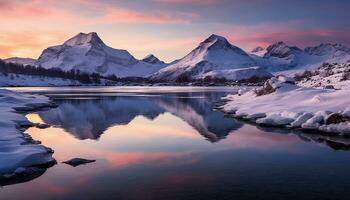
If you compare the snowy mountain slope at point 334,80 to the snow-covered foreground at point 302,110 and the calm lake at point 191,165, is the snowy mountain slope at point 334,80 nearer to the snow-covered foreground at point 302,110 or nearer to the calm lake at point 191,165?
Answer: the snow-covered foreground at point 302,110

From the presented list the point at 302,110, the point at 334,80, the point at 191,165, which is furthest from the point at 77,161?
the point at 334,80

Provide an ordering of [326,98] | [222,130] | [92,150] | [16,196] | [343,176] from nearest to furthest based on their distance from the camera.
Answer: [16,196]
[343,176]
[92,150]
[222,130]
[326,98]

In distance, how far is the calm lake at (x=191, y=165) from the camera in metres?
20.5

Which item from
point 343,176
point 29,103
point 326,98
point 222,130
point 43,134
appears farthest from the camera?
point 29,103

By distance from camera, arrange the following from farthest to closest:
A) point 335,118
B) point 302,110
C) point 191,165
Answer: point 302,110 → point 335,118 → point 191,165

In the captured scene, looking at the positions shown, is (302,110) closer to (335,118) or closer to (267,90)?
(335,118)

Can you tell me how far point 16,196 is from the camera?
20.2m

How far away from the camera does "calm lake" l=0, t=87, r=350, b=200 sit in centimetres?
2052

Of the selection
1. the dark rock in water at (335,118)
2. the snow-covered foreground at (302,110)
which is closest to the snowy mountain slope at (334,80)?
the snow-covered foreground at (302,110)

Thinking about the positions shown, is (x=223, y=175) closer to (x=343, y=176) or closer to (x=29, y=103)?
(x=343, y=176)

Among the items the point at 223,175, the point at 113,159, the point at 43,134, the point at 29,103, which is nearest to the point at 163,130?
the point at 43,134

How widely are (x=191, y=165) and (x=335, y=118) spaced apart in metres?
21.3

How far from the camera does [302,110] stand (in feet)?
157

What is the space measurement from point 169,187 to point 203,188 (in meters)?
1.86
